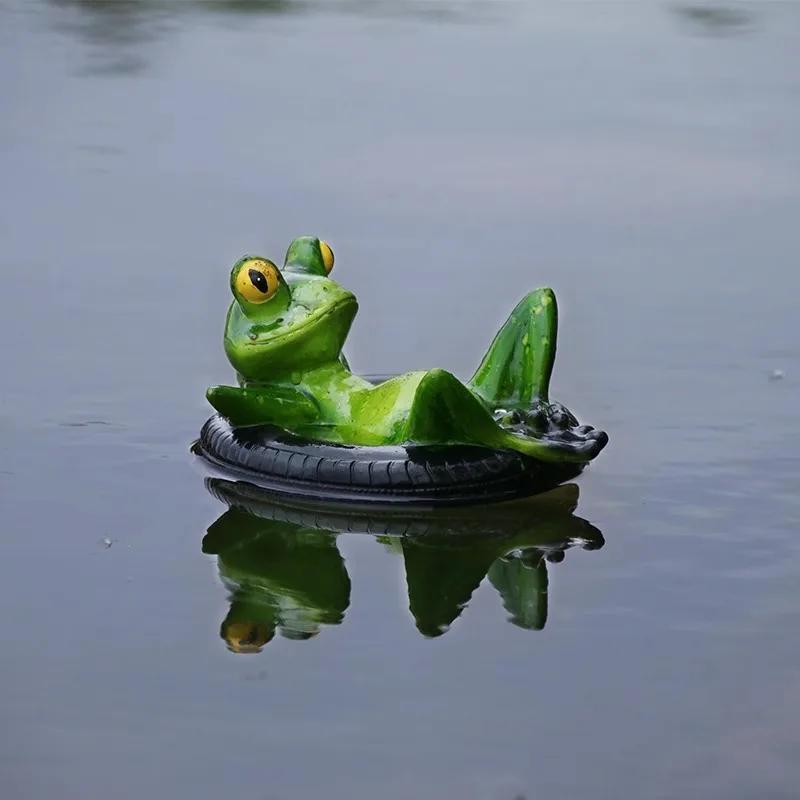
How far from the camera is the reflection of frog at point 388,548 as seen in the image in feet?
21.9

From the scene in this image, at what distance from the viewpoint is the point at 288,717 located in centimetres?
575

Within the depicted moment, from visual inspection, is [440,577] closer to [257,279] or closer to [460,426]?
[460,426]

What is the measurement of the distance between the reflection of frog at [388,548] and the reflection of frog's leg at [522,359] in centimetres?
49

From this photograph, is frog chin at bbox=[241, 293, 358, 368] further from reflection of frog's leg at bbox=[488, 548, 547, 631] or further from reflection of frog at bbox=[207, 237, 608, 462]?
reflection of frog's leg at bbox=[488, 548, 547, 631]

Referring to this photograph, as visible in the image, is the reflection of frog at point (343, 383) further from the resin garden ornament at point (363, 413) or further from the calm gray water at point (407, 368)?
the calm gray water at point (407, 368)

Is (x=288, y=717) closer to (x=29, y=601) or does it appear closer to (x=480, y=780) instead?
(x=480, y=780)

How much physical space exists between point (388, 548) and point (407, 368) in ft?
8.46

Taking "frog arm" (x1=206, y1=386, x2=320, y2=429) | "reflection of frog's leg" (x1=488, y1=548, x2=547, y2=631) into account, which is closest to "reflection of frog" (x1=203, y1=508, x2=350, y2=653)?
"frog arm" (x1=206, y1=386, x2=320, y2=429)

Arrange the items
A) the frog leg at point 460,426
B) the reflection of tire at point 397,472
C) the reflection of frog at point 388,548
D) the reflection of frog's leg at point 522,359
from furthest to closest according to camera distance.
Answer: the reflection of frog's leg at point 522,359
the reflection of tire at point 397,472
the frog leg at point 460,426
the reflection of frog at point 388,548

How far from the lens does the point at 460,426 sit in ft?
24.9

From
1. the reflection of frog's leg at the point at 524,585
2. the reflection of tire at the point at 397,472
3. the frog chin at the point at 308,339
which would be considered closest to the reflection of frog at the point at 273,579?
the reflection of tire at the point at 397,472

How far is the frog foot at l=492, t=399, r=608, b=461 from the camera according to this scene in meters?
7.74

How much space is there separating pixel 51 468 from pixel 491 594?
264 cm

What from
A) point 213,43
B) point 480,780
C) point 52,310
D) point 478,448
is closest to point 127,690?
A: point 480,780
